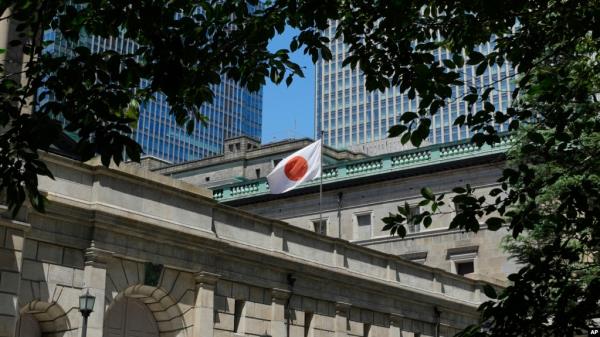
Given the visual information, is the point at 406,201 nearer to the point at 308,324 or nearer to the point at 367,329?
the point at 367,329

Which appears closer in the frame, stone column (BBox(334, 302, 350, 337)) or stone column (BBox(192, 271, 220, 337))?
stone column (BBox(192, 271, 220, 337))

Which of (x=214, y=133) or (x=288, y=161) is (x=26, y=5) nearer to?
(x=288, y=161)

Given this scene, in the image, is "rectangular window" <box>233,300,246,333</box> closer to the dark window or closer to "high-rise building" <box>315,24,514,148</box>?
the dark window

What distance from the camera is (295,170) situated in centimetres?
4003

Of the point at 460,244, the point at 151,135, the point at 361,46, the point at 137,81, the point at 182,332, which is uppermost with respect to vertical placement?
the point at 151,135

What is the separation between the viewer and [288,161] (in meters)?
40.1

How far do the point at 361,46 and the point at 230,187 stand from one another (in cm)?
4544

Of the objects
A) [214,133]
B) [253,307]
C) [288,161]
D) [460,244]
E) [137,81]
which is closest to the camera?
[137,81]

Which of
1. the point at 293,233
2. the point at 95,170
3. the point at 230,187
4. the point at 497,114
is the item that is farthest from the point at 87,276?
the point at 230,187

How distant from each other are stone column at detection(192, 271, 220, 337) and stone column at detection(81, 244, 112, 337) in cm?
348

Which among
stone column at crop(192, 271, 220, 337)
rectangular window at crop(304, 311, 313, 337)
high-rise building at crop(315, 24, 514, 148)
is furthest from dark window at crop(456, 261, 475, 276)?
high-rise building at crop(315, 24, 514, 148)

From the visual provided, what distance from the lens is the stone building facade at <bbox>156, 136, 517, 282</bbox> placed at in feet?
161

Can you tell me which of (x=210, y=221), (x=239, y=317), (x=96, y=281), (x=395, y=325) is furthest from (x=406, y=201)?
(x=96, y=281)

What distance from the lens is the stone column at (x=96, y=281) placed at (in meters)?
23.7
